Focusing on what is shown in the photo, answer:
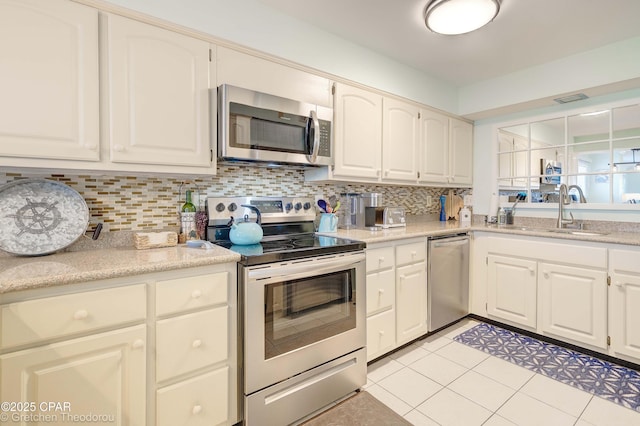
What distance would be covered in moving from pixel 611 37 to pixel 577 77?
33cm

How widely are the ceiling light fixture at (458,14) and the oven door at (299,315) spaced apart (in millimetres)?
1550

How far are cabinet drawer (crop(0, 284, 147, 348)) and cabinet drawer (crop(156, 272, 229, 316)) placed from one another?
72mm

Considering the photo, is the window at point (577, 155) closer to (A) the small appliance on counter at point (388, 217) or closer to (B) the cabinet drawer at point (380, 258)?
(A) the small appliance on counter at point (388, 217)

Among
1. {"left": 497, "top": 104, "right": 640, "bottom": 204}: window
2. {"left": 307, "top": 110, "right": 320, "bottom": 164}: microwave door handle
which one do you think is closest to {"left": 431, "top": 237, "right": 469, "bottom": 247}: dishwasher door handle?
{"left": 497, "top": 104, "right": 640, "bottom": 204}: window

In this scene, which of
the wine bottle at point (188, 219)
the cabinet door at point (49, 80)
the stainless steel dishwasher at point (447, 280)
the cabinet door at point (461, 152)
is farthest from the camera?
the cabinet door at point (461, 152)

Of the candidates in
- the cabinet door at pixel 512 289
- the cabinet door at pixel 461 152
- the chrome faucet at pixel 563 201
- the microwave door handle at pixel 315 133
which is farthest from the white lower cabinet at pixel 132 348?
the chrome faucet at pixel 563 201

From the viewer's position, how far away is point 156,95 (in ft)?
5.23

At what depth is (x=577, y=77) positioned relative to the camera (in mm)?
2602

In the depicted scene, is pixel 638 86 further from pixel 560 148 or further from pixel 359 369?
pixel 359 369

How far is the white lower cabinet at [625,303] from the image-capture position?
6.95ft

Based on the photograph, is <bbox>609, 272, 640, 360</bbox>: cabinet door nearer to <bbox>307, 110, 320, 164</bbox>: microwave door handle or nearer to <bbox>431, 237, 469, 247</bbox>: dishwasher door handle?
<bbox>431, 237, 469, 247</bbox>: dishwasher door handle

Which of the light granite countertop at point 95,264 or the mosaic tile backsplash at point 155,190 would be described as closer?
the light granite countertop at point 95,264

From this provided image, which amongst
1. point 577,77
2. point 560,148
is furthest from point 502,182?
point 577,77

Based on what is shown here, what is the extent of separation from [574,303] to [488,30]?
84.9 inches
